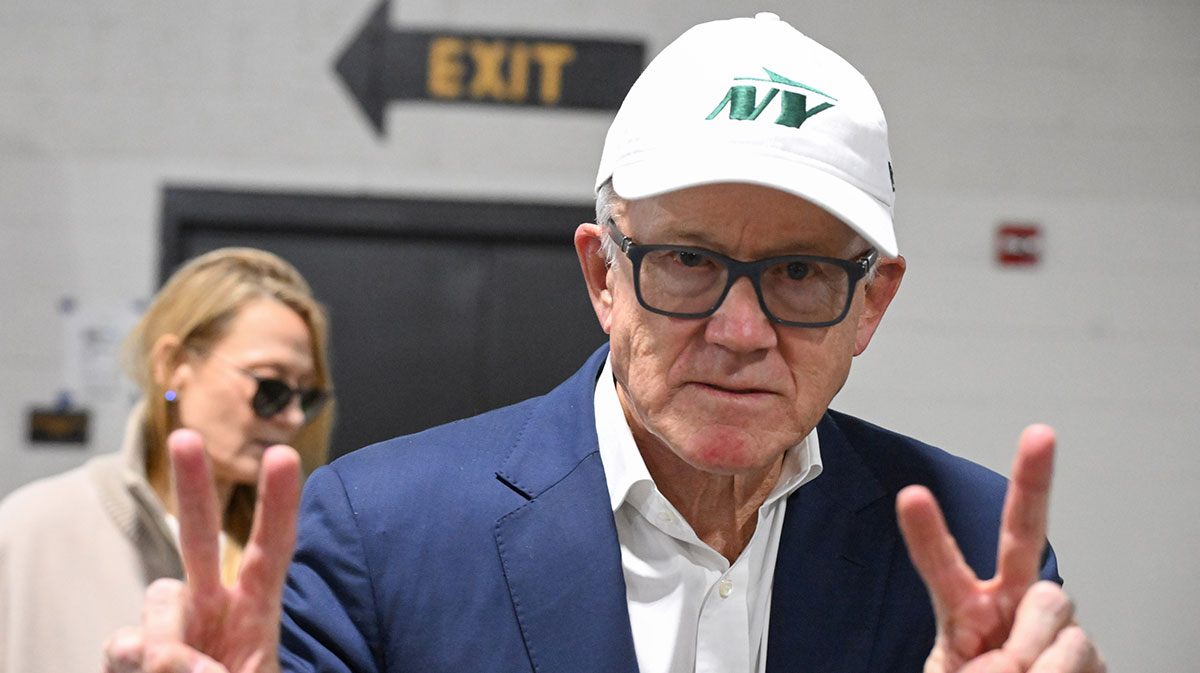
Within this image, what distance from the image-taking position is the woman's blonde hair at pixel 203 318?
2.21 m

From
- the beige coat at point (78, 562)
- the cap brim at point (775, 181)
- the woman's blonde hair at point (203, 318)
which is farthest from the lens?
the woman's blonde hair at point (203, 318)

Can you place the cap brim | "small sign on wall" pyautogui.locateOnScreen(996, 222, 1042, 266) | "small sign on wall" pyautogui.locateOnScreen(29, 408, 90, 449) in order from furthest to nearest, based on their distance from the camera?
"small sign on wall" pyautogui.locateOnScreen(996, 222, 1042, 266), "small sign on wall" pyautogui.locateOnScreen(29, 408, 90, 449), the cap brim

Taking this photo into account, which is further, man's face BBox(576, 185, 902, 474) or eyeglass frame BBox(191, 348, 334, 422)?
eyeglass frame BBox(191, 348, 334, 422)

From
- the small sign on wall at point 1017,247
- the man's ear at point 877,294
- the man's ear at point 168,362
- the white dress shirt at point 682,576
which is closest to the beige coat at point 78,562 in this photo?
the man's ear at point 168,362

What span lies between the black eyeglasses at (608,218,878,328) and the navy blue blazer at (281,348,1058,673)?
20 cm

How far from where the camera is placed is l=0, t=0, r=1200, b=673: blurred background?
3.26 meters

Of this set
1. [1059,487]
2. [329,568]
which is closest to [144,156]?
[329,568]

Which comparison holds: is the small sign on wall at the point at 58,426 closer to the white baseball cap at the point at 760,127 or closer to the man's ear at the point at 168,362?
the man's ear at the point at 168,362

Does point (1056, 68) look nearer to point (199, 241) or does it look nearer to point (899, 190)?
point (899, 190)

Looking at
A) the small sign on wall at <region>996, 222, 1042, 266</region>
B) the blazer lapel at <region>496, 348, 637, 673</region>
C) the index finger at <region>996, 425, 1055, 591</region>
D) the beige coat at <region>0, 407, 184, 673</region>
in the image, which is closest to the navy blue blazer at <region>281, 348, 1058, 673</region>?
the blazer lapel at <region>496, 348, 637, 673</region>

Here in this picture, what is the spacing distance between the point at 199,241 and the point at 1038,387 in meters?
2.41

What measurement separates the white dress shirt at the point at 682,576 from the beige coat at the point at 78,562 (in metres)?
1.16

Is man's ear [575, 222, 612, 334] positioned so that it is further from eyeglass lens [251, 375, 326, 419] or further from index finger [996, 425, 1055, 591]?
eyeglass lens [251, 375, 326, 419]

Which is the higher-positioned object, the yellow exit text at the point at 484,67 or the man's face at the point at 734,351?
the yellow exit text at the point at 484,67
